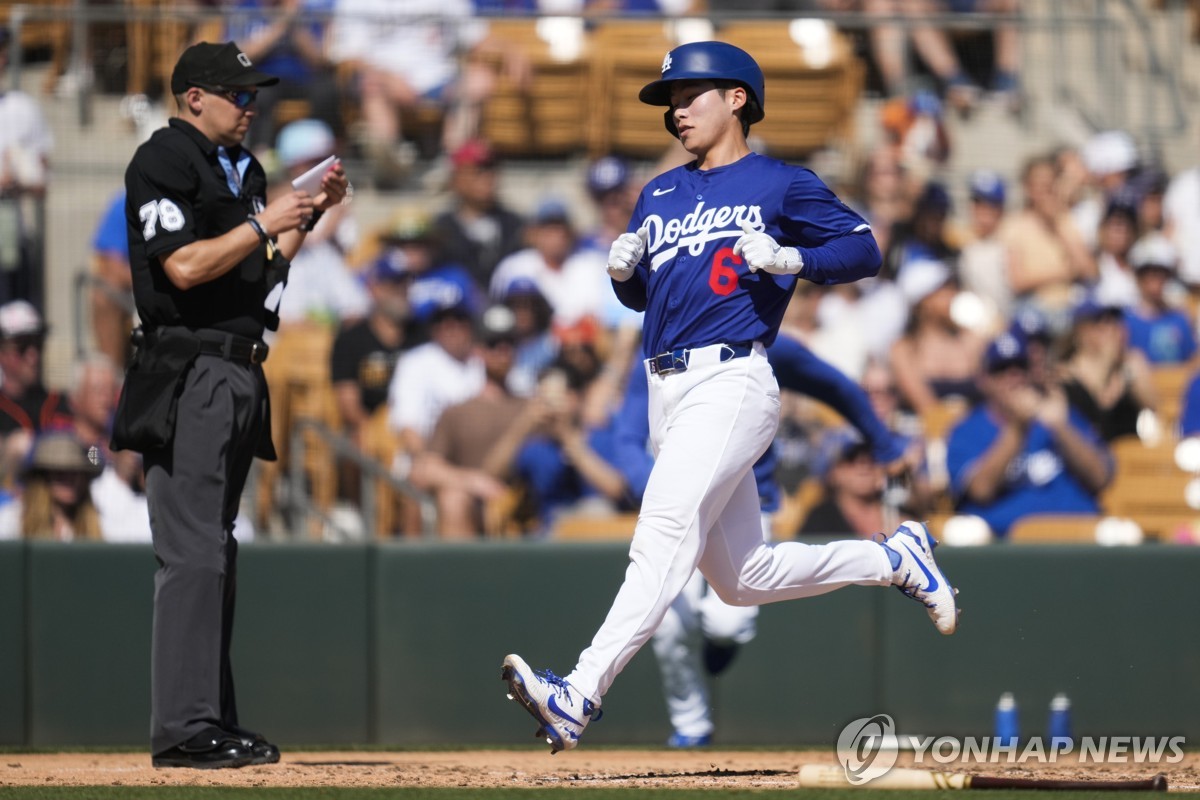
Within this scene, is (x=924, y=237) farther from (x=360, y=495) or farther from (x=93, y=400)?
(x=93, y=400)

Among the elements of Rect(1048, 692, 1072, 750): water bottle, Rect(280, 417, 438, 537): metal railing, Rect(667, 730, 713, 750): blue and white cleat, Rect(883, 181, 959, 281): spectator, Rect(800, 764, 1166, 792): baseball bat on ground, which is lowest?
Rect(667, 730, 713, 750): blue and white cleat

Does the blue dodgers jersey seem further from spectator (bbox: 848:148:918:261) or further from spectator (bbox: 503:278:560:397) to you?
spectator (bbox: 848:148:918:261)

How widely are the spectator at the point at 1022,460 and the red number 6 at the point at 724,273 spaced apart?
11.1 feet

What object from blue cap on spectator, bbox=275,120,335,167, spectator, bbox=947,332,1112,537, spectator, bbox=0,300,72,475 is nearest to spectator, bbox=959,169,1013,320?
spectator, bbox=947,332,1112,537

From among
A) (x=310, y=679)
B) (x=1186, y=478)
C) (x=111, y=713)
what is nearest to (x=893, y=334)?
(x=1186, y=478)

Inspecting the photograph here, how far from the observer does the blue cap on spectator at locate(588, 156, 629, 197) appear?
357 inches

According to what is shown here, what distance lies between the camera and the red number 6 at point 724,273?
4.79m

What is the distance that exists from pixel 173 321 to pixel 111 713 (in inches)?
93.0

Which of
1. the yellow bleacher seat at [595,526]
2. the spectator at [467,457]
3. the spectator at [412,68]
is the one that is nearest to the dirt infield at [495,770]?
the yellow bleacher seat at [595,526]

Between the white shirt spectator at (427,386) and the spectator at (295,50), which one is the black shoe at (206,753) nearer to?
the white shirt spectator at (427,386)

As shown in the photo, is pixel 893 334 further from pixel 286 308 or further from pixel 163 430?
pixel 163 430

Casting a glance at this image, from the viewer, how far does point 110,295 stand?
786 centimetres

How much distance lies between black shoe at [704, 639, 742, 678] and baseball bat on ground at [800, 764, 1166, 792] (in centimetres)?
225

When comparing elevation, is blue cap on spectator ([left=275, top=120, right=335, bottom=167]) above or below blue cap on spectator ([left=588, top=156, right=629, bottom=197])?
above
